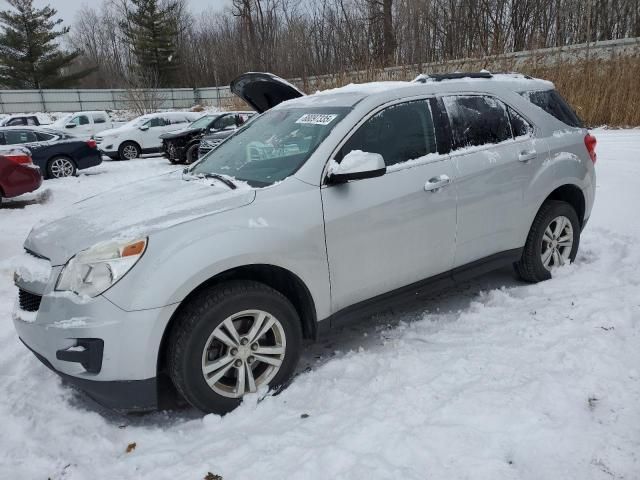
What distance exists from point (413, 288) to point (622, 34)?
22.5 metres

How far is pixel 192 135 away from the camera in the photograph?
14.2 m

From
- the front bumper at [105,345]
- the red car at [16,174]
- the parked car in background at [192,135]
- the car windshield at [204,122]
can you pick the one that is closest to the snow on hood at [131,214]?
the front bumper at [105,345]

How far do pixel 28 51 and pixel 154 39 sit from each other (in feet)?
36.9

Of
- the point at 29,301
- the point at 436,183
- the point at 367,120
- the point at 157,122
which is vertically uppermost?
the point at 157,122

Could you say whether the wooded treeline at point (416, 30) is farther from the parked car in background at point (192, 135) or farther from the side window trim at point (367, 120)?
the side window trim at point (367, 120)

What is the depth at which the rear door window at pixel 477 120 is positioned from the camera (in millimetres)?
3514

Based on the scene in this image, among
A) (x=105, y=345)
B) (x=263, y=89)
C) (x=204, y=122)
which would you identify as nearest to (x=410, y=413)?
(x=105, y=345)

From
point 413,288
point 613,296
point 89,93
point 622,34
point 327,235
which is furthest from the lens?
point 89,93

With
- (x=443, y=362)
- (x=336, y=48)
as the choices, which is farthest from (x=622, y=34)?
(x=443, y=362)

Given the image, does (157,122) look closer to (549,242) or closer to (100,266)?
(549,242)

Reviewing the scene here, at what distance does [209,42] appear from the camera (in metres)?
47.9

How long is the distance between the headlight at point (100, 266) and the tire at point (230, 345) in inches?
15.4

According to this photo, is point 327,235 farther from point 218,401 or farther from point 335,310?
point 218,401

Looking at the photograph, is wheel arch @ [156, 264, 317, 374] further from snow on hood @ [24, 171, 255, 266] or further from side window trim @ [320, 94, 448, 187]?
side window trim @ [320, 94, 448, 187]
